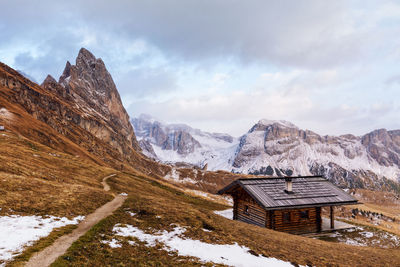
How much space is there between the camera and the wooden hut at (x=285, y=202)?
30.5m

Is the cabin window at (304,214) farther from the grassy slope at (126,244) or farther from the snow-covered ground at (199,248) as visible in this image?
the snow-covered ground at (199,248)

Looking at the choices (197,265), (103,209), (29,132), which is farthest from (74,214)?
(29,132)

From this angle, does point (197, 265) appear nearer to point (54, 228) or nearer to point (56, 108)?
point (54, 228)

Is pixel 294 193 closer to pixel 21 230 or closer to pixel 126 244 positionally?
pixel 126 244

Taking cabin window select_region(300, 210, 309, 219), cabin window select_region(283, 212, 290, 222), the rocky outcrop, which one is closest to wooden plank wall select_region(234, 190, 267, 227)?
cabin window select_region(283, 212, 290, 222)

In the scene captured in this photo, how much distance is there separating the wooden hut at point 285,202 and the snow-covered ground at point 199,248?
14.9 m

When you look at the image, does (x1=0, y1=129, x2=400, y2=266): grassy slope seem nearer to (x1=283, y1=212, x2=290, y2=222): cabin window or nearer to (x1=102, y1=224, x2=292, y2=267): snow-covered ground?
(x1=102, y1=224, x2=292, y2=267): snow-covered ground

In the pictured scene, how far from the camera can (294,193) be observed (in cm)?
3297

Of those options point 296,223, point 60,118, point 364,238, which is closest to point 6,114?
point 60,118

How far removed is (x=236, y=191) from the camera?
37062 mm

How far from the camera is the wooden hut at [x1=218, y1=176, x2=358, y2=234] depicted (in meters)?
30.5

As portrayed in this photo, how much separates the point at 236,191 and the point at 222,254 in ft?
76.7

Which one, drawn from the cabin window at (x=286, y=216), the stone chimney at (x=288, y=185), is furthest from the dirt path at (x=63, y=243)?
the stone chimney at (x=288, y=185)

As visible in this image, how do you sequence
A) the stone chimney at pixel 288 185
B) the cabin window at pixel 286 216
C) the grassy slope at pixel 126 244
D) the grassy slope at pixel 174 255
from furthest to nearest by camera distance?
the stone chimney at pixel 288 185, the cabin window at pixel 286 216, the grassy slope at pixel 126 244, the grassy slope at pixel 174 255
